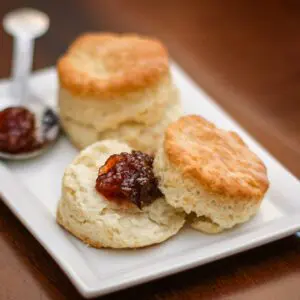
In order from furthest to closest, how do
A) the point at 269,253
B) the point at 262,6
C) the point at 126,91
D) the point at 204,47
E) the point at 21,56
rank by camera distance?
the point at 262,6
the point at 204,47
the point at 21,56
the point at 126,91
the point at 269,253

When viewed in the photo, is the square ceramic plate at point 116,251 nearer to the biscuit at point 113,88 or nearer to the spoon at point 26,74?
the spoon at point 26,74

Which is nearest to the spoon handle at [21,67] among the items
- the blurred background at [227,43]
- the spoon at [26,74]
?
the spoon at [26,74]

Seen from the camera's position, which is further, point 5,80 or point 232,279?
point 5,80

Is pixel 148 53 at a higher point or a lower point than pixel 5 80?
higher

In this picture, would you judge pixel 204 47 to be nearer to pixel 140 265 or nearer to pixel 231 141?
pixel 231 141

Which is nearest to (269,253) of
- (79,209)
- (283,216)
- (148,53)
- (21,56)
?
(283,216)

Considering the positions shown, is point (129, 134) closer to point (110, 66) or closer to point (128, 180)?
point (110, 66)

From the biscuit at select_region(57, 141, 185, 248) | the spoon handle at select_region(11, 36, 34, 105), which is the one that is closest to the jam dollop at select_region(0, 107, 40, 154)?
the spoon handle at select_region(11, 36, 34, 105)
